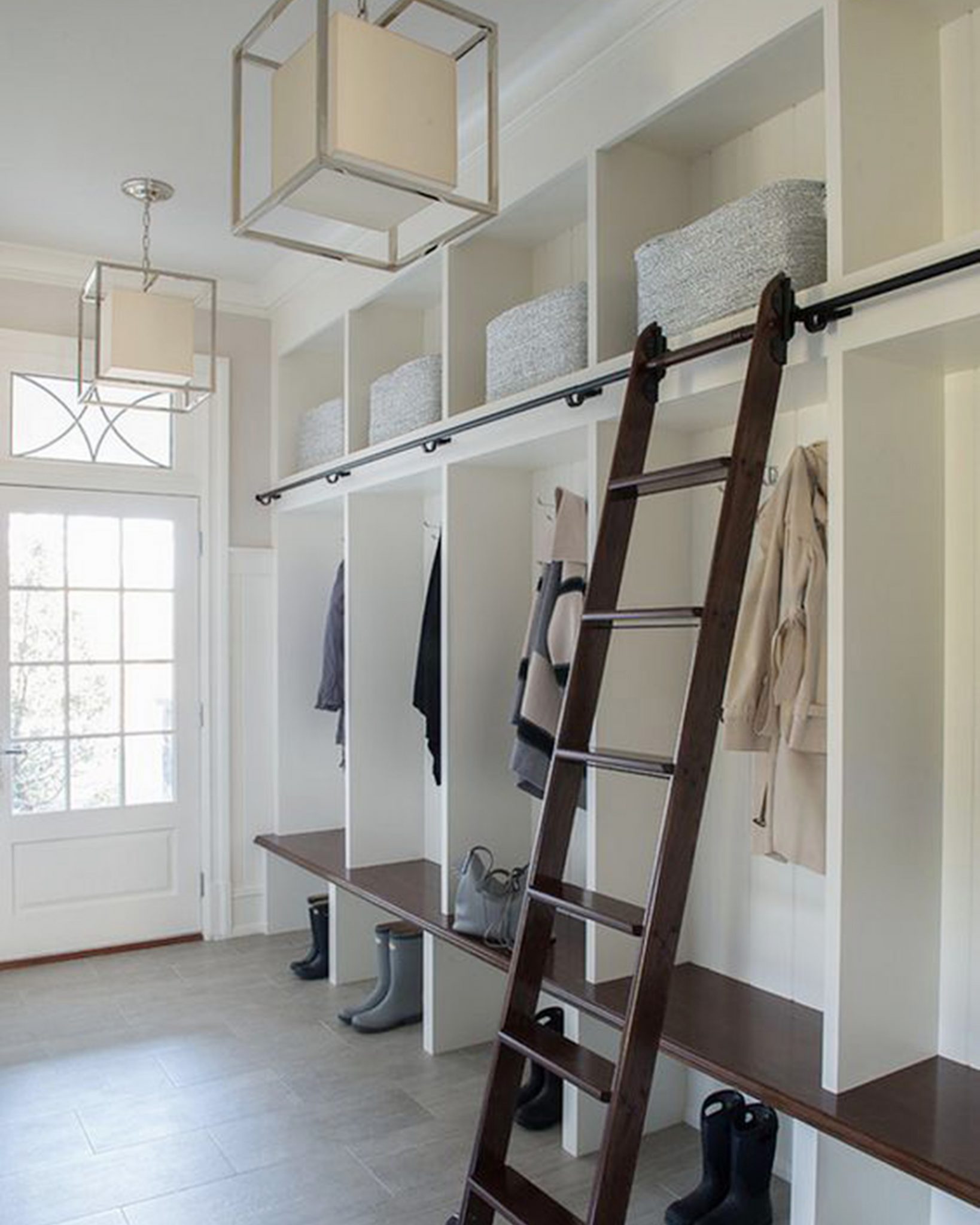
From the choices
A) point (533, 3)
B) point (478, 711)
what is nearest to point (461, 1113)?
point (478, 711)

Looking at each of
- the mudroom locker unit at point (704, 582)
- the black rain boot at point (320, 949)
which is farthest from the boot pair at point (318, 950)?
the mudroom locker unit at point (704, 582)

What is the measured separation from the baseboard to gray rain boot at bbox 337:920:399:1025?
1236 mm

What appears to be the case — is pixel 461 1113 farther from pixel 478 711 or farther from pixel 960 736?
pixel 960 736

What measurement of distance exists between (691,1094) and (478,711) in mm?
1352

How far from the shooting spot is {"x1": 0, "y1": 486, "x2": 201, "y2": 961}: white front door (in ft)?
15.0

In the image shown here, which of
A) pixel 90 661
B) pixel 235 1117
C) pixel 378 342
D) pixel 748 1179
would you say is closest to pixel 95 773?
pixel 90 661

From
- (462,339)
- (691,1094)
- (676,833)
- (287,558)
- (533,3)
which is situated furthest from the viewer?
(287,558)

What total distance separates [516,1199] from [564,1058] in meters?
0.29

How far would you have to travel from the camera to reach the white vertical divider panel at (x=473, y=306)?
11.5ft

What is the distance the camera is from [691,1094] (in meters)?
3.14

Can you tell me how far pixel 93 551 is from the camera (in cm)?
474

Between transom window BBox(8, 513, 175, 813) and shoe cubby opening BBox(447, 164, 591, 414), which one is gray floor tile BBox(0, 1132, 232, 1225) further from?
shoe cubby opening BBox(447, 164, 591, 414)

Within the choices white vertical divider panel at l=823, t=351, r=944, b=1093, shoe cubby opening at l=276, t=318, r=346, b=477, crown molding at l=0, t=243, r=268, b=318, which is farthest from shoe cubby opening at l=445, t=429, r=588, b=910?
crown molding at l=0, t=243, r=268, b=318

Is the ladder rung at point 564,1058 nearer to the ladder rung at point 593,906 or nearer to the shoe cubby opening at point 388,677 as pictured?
the ladder rung at point 593,906
